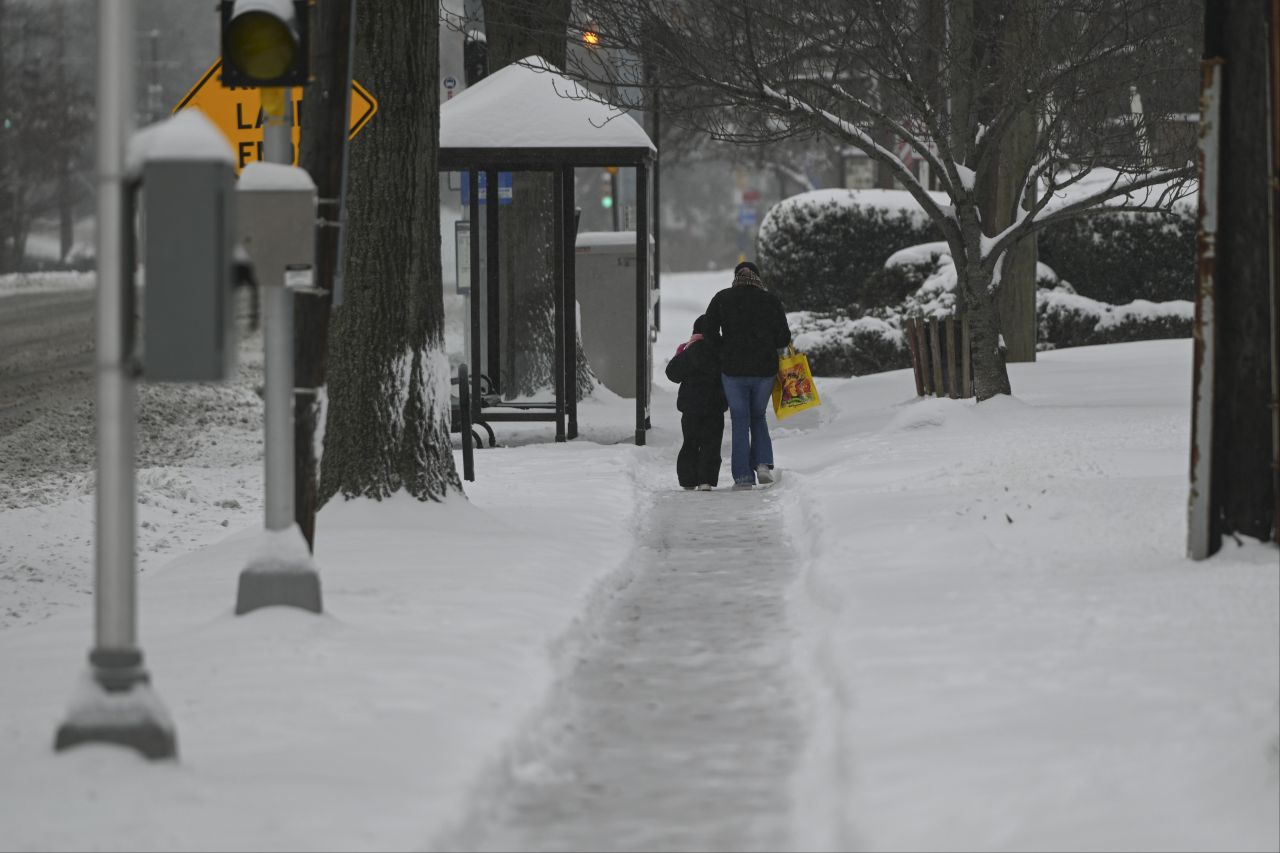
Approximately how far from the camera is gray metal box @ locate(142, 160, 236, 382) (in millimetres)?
5801

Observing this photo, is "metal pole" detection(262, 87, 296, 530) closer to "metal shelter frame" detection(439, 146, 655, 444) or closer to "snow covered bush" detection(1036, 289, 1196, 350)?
"metal shelter frame" detection(439, 146, 655, 444)

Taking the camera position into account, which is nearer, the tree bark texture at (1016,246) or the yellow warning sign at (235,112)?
the yellow warning sign at (235,112)

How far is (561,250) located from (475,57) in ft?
19.9

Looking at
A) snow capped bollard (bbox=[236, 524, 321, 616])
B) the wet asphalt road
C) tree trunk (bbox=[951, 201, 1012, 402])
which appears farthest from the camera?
tree trunk (bbox=[951, 201, 1012, 402])

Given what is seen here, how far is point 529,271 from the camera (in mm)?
20156

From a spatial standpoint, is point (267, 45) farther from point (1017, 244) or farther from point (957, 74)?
point (1017, 244)

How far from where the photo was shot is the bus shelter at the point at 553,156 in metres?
17.1

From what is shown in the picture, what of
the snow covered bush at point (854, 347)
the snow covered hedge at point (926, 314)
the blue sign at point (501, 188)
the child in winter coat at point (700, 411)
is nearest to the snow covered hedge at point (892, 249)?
the snow covered hedge at point (926, 314)

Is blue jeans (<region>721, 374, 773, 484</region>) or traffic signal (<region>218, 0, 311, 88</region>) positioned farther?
blue jeans (<region>721, 374, 773, 484</region>)

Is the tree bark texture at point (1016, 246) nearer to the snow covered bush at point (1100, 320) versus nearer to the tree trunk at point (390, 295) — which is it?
the snow covered bush at point (1100, 320)

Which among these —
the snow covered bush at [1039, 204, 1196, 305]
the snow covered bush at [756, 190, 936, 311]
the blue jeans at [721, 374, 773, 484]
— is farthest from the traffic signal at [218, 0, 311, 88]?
the snow covered bush at [1039, 204, 1196, 305]

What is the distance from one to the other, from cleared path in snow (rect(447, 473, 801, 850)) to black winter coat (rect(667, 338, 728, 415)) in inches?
171

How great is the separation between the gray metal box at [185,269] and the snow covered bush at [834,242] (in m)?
22.4

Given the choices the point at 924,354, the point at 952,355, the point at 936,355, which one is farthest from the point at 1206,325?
the point at 924,354
